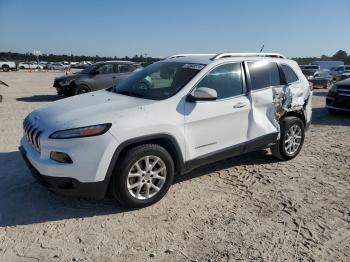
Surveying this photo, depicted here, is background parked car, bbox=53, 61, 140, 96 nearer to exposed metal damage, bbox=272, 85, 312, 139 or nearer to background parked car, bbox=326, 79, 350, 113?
background parked car, bbox=326, 79, 350, 113

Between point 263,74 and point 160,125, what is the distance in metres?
2.09

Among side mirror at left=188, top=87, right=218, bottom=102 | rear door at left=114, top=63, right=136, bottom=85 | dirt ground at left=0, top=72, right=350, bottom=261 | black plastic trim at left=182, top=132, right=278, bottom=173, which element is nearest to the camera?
dirt ground at left=0, top=72, right=350, bottom=261

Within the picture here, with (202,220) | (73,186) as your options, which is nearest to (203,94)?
(202,220)

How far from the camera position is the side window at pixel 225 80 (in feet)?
14.7

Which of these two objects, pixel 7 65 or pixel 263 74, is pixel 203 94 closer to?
pixel 263 74

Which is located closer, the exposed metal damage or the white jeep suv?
the white jeep suv

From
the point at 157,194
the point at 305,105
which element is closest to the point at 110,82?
the point at 305,105

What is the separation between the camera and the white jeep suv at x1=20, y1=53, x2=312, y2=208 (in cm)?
360

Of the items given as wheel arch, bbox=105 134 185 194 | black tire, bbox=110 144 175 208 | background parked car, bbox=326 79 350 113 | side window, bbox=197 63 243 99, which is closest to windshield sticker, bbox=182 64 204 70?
side window, bbox=197 63 243 99

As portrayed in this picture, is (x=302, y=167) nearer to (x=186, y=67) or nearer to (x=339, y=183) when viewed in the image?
(x=339, y=183)

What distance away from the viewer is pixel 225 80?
4.64 m

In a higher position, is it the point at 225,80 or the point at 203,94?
the point at 225,80

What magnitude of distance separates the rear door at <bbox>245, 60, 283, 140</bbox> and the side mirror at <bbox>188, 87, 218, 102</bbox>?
0.88 meters

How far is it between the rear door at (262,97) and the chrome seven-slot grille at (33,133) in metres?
2.79
